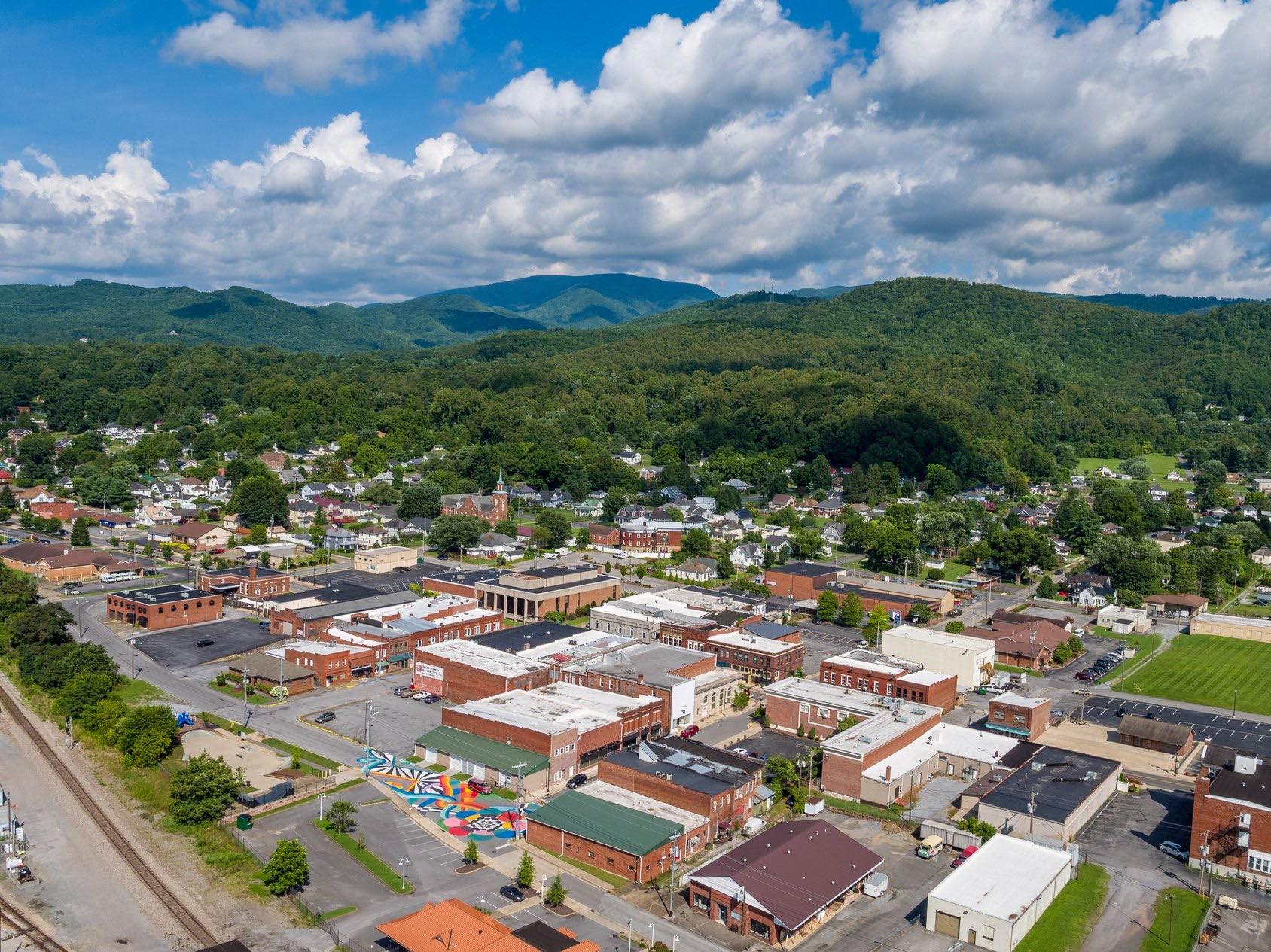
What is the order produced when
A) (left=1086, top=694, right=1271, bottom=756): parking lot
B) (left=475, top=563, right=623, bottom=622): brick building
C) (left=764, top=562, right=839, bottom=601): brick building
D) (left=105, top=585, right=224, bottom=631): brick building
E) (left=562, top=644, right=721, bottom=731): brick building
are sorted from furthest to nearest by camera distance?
1. (left=764, top=562, right=839, bottom=601): brick building
2. (left=475, top=563, right=623, bottom=622): brick building
3. (left=105, top=585, right=224, bottom=631): brick building
4. (left=562, top=644, right=721, bottom=731): brick building
5. (left=1086, top=694, right=1271, bottom=756): parking lot

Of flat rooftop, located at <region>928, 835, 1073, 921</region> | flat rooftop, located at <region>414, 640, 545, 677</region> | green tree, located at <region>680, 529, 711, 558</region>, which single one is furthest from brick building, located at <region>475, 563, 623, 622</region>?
flat rooftop, located at <region>928, 835, 1073, 921</region>

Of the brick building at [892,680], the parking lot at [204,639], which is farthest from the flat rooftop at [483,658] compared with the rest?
the brick building at [892,680]

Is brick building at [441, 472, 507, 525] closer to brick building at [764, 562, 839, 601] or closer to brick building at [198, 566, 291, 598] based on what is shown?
brick building at [198, 566, 291, 598]

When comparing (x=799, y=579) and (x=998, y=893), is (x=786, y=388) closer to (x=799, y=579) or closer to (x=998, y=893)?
(x=799, y=579)

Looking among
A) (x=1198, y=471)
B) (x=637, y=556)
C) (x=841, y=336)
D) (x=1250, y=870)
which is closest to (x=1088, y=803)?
(x=1250, y=870)

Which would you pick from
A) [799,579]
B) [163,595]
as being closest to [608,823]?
[163,595]

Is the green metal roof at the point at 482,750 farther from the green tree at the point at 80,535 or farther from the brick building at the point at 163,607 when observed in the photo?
the green tree at the point at 80,535

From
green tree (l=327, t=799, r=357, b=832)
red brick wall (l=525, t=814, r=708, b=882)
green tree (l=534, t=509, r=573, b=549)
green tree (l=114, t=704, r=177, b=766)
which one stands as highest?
green tree (l=534, t=509, r=573, b=549)
